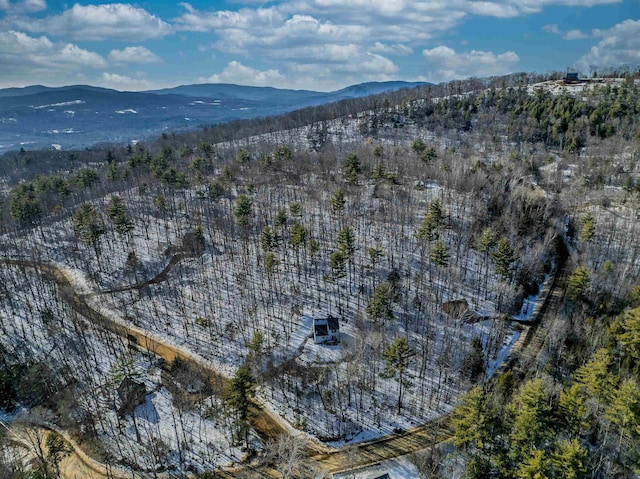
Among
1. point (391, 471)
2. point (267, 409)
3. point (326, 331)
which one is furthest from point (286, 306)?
point (391, 471)

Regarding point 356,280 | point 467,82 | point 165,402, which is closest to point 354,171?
point 356,280

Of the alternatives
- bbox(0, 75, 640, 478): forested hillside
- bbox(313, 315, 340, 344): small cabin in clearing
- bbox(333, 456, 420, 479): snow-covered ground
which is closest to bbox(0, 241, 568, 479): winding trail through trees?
bbox(0, 75, 640, 478): forested hillside

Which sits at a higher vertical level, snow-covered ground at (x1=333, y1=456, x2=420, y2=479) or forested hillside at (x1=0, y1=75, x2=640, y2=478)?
forested hillside at (x1=0, y1=75, x2=640, y2=478)

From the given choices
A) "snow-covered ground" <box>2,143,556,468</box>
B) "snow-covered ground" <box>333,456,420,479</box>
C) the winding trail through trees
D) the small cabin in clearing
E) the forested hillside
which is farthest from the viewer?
the small cabin in clearing

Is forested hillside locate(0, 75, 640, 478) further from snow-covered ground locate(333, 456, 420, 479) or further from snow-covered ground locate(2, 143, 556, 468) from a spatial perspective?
snow-covered ground locate(333, 456, 420, 479)

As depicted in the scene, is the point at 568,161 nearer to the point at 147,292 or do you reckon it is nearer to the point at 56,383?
the point at 147,292

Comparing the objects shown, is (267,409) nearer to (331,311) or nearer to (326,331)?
(326,331)

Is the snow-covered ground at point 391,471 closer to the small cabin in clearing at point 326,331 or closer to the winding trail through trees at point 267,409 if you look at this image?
the winding trail through trees at point 267,409
